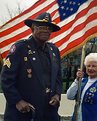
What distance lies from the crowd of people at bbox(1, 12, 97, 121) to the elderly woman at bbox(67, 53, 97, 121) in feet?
0.91

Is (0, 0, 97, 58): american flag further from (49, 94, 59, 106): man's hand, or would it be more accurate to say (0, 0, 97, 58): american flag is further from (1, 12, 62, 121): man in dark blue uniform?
(49, 94, 59, 106): man's hand

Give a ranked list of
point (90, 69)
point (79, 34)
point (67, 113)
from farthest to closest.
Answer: point (67, 113), point (79, 34), point (90, 69)

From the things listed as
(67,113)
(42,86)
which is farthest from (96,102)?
(67,113)

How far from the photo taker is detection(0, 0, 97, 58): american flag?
16.3ft

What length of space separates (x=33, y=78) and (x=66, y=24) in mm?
1087

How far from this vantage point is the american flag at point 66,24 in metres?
4.98

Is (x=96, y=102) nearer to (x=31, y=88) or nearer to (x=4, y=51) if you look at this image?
(x=31, y=88)

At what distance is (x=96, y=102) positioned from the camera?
463cm

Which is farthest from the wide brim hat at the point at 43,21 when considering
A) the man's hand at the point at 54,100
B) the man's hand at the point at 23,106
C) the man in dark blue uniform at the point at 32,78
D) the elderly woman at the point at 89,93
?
the man's hand at the point at 23,106

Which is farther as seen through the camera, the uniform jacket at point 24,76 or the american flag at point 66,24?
the american flag at point 66,24

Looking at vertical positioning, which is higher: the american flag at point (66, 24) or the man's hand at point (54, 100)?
the american flag at point (66, 24)

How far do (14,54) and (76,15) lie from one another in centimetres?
111

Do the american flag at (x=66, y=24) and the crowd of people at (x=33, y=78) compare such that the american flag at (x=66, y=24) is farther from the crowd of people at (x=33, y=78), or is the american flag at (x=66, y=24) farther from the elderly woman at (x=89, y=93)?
the crowd of people at (x=33, y=78)

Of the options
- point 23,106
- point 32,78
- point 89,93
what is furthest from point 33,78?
point 89,93
